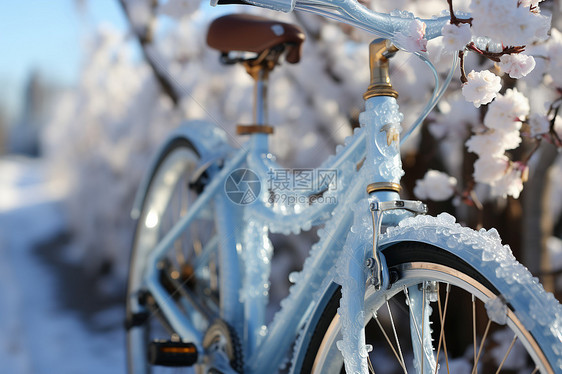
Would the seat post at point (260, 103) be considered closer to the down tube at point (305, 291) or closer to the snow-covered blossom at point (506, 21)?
the down tube at point (305, 291)

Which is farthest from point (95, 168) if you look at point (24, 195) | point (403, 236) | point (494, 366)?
point (403, 236)

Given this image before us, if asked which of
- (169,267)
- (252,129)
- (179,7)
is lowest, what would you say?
(169,267)

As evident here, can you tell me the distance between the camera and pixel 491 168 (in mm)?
1076

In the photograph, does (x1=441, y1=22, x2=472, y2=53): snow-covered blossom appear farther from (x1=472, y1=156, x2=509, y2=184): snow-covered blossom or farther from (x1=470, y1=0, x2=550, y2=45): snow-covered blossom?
(x1=472, y1=156, x2=509, y2=184): snow-covered blossom

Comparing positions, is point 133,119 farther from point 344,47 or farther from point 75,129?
point 344,47

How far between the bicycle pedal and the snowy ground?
0.94 meters

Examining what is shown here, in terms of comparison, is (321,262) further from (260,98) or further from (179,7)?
(179,7)

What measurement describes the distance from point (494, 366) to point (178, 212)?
38.2 inches

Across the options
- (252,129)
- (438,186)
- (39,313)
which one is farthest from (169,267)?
(39,313)

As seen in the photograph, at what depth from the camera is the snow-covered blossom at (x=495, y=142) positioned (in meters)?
1.07

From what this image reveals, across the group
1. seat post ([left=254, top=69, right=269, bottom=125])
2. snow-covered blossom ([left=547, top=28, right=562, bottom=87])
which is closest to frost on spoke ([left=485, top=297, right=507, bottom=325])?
snow-covered blossom ([left=547, top=28, right=562, bottom=87])

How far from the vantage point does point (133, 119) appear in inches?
118

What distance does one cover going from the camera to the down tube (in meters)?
0.93

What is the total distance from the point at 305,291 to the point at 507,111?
491 millimetres
